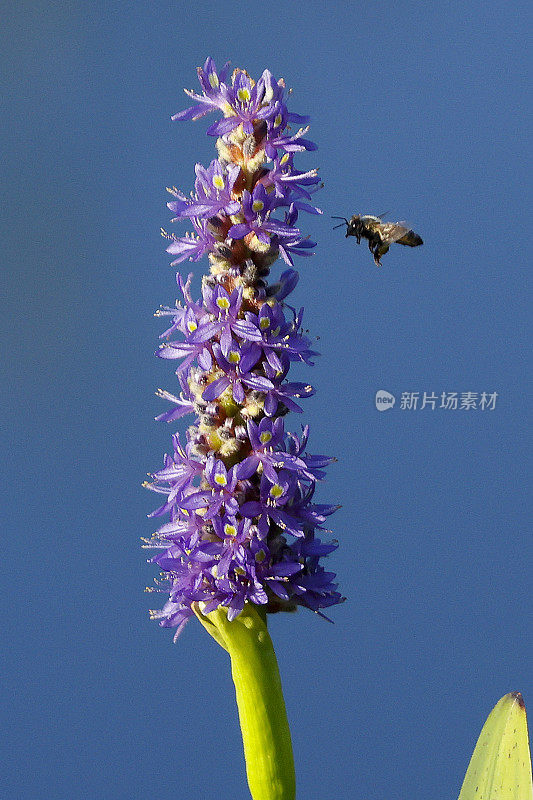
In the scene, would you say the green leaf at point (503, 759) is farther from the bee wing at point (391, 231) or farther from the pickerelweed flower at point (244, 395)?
the bee wing at point (391, 231)

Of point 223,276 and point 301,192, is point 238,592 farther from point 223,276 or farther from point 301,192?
point 301,192

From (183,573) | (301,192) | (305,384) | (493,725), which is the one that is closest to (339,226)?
(301,192)

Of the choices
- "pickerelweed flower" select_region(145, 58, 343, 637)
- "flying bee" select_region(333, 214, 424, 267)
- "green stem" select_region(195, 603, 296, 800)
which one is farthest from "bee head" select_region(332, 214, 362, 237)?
"green stem" select_region(195, 603, 296, 800)

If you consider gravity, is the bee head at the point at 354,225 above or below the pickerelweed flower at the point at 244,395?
above

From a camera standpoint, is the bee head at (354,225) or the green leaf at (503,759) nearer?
the green leaf at (503,759)

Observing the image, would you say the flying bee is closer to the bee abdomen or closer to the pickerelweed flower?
the bee abdomen

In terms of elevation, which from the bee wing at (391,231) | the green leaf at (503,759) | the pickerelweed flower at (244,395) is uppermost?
the bee wing at (391,231)

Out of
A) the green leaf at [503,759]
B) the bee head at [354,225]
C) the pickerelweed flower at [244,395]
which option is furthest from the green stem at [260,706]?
the bee head at [354,225]
